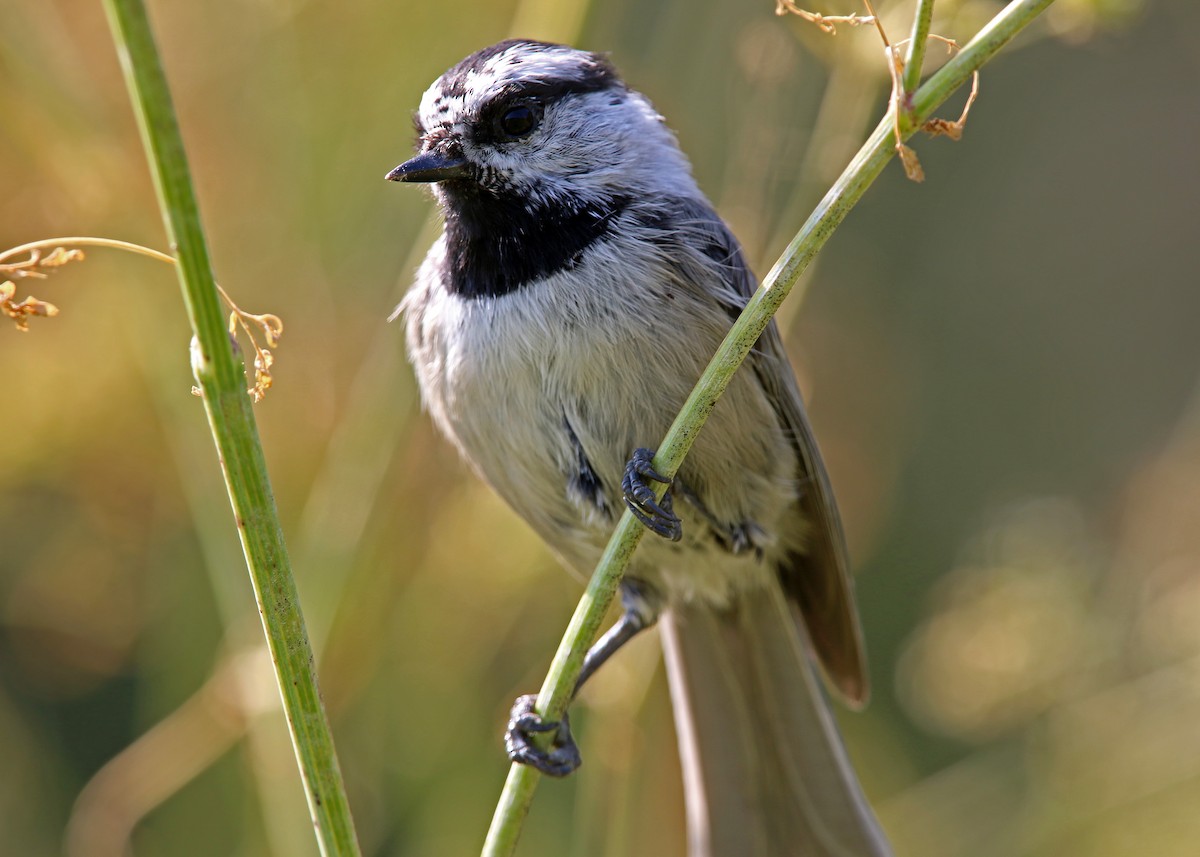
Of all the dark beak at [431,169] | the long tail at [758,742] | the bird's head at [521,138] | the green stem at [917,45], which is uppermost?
the green stem at [917,45]

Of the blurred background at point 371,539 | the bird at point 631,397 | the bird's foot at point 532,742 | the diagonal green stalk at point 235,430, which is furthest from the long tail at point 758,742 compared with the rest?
the diagonal green stalk at point 235,430

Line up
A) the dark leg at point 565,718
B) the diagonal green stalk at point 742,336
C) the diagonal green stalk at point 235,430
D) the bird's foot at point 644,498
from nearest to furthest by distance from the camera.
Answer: the diagonal green stalk at point 235,430 < the diagonal green stalk at point 742,336 < the dark leg at point 565,718 < the bird's foot at point 644,498

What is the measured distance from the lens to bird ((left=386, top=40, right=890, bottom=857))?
2016 mm

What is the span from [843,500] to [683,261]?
95cm

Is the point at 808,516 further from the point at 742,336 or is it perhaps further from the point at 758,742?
the point at 742,336

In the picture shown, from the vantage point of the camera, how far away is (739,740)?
95.0 inches

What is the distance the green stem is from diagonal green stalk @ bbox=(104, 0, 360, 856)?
2.26 ft

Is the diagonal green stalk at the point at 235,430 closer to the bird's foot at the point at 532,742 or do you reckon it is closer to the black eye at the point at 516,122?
the bird's foot at the point at 532,742

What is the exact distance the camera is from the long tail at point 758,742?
2.25m

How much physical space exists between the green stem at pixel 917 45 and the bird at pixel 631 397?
774 mm

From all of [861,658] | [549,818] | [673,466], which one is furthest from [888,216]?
[673,466]

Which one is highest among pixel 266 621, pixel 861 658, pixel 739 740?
pixel 266 621

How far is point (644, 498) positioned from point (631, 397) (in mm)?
212

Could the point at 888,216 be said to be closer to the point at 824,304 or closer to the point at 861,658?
the point at 824,304
